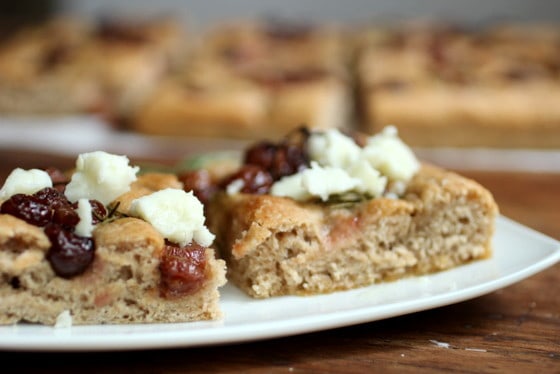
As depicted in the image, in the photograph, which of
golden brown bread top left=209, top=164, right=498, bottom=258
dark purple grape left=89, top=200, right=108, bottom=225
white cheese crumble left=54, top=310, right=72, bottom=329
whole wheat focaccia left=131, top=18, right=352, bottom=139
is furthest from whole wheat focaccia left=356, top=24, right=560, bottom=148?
white cheese crumble left=54, top=310, right=72, bottom=329

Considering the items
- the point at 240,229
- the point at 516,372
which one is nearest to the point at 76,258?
the point at 240,229

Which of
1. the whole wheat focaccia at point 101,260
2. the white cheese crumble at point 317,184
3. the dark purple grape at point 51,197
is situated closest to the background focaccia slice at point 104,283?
the whole wheat focaccia at point 101,260

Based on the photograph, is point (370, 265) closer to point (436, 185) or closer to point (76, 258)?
point (436, 185)

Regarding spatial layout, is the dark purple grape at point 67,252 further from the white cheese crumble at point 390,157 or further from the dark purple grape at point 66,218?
the white cheese crumble at point 390,157

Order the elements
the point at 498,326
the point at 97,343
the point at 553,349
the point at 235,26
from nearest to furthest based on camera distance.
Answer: the point at 97,343 → the point at 553,349 → the point at 498,326 → the point at 235,26

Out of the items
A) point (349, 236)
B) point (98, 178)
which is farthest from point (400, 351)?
point (98, 178)

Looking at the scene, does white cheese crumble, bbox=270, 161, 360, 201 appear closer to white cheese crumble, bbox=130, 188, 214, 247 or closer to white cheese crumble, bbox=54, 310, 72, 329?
white cheese crumble, bbox=130, 188, 214, 247

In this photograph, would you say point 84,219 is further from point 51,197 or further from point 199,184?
point 199,184
